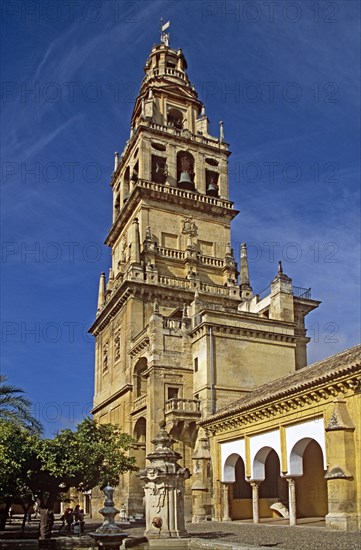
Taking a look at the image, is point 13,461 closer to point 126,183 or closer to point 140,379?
point 140,379

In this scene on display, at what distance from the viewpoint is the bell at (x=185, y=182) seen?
4734 cm

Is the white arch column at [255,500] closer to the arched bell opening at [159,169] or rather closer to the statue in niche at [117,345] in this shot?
the statue in niche at [117,345]

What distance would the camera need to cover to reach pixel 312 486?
94.5 ft

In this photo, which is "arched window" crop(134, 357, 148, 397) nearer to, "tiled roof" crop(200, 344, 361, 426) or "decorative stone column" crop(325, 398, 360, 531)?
"tiled roof" crop(200, 344, 361, 426)

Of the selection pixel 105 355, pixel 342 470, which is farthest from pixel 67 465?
pixel 105 355

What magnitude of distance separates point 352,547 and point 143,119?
3822 cm

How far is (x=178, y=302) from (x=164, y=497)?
2244 cm

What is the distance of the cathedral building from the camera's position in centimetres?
3431

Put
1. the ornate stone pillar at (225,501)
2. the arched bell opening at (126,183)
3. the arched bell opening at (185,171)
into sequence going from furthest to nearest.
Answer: the arched bell opening at (126,183) → the arched bell opening at (185,171) → the ornate stone pillar at (225,501)

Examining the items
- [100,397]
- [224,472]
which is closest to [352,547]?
[224,472]

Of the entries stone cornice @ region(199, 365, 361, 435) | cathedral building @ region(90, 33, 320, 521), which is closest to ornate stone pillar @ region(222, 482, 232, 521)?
cathedral building @ region(90, 33, 320, 521)

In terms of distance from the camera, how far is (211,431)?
31.9 meters

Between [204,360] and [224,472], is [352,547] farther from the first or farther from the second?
[204,360]

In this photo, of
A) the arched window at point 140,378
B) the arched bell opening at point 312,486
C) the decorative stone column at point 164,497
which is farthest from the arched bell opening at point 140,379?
the decorative stone column at point 164,497
